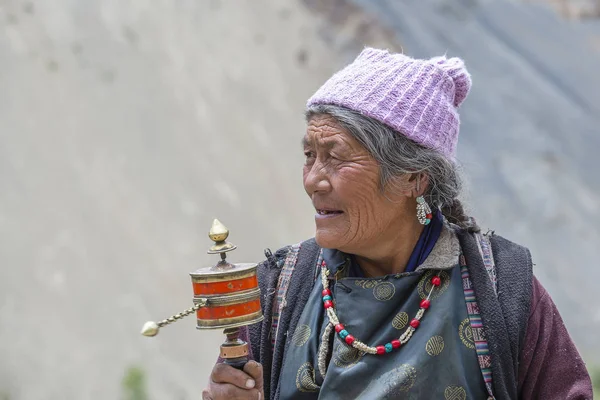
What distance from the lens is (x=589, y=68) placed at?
809 cm

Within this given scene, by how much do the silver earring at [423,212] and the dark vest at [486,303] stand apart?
0.13 metres

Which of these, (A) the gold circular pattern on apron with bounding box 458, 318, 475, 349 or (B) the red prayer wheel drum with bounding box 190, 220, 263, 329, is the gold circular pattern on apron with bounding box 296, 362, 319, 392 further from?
(A) the gold circular pattern on apron with bounding box 458, 318, 475, 349

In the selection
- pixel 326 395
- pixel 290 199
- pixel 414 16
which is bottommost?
pixel 326 395

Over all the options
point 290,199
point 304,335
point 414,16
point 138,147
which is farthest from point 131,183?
point 304,335

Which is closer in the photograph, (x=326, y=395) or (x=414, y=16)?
(x=326, y=395)

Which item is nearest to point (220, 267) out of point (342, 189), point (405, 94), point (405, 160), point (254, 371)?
point (254, 371)

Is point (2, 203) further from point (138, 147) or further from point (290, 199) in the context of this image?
point (290, 199)

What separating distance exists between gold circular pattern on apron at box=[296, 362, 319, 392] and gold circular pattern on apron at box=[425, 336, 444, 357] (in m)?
0.36

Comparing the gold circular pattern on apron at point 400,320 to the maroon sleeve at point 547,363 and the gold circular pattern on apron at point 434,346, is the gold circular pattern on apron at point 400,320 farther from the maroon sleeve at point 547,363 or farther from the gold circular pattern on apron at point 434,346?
the maroon sleeve at point 547,363

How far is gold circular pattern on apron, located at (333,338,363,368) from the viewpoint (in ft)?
8.48

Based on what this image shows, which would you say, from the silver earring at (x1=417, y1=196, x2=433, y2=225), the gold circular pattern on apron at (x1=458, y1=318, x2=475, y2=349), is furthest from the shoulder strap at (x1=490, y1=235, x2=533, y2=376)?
the silver earring at (x1=417, y1=196, x2=433, y2=225)

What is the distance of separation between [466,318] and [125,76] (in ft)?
16.1

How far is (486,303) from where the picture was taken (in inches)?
101

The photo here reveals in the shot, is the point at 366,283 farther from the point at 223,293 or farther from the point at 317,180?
the point at 223,293
